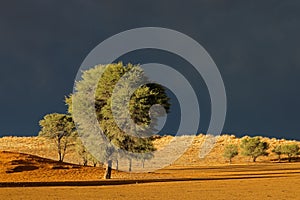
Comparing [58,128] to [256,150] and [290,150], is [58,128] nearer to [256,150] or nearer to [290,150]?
[256,150]

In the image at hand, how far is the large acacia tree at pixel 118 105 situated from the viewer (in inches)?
1972

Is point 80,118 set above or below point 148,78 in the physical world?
below

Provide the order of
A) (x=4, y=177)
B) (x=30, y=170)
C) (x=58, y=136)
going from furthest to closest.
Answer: (x=58, y=136) < (x=30, y=170) < (x=4, y=177)

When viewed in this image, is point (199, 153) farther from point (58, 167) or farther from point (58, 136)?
point (58, 167)

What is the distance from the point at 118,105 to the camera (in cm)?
4947

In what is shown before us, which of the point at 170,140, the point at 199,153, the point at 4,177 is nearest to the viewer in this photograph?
the point at 4,177

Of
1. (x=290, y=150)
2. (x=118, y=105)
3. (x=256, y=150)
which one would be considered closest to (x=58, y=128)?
(x=118, y=105)

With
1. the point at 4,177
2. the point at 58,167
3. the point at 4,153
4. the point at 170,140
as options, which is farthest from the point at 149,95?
the point at 170,140

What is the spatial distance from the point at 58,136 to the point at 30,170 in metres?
29.8

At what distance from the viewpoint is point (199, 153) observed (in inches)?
6024


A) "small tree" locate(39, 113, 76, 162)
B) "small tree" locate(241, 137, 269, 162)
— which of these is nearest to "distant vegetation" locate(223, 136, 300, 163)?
"small tree" locate(241, 137, 269, 162)

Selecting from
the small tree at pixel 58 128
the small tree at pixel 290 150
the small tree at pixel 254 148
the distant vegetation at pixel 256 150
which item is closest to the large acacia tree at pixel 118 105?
the small tree at pixel 58 128

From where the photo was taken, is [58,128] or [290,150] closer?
[58,128]

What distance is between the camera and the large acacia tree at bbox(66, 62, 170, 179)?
50094 millimetres
